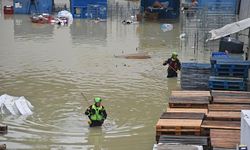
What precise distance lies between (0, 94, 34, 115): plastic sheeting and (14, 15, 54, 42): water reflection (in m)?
15.8

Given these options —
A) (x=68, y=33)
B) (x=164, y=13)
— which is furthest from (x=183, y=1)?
Answer: (x=68, y=33)

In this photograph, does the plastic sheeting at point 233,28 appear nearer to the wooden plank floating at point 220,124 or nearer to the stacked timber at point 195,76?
the stacked timber at point 195,76

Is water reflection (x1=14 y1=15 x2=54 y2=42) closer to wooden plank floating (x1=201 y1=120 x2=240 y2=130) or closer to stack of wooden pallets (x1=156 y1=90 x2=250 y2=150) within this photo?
stack of wooden pallets (x1=156 y1=90 x2=250 y2=150)

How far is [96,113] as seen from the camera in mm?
13039

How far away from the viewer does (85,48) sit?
27.8 m

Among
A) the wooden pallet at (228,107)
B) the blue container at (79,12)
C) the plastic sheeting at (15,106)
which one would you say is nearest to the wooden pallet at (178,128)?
the wooden pallet at (228,107)

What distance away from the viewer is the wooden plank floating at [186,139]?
10680 millimetres

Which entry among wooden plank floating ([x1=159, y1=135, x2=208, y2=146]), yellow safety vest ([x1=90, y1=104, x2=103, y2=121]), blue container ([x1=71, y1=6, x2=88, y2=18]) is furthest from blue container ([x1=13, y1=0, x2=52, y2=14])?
wooden plank floating ([x1=159, y1=135, x2=208, y2=146])

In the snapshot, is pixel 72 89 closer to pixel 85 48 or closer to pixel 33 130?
pixel 33 130

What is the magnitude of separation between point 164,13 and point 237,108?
35.1 m

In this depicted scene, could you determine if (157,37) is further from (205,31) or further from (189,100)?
(189,100)

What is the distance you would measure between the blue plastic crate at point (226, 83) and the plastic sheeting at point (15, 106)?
5885 mm

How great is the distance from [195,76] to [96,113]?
5752 millimetres

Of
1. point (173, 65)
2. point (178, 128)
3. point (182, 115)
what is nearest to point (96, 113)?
point (182, 115)
